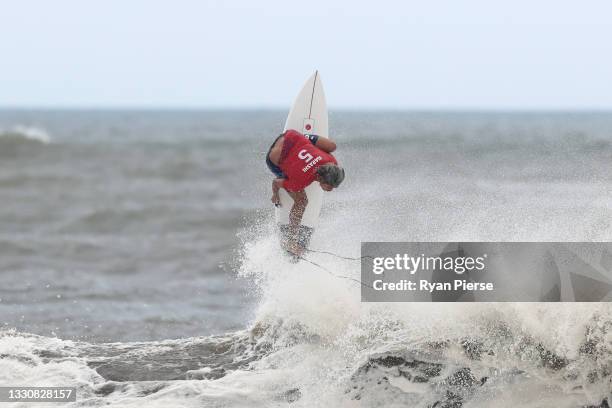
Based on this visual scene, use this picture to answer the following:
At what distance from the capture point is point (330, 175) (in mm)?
7141

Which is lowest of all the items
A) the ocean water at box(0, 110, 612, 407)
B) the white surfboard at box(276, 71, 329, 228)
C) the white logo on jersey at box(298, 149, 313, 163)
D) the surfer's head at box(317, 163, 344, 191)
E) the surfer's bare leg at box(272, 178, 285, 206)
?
the ocean water at box(0, 110, 612, 407)

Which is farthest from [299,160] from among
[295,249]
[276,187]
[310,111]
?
[310,111]

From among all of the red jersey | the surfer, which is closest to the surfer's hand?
the surfer

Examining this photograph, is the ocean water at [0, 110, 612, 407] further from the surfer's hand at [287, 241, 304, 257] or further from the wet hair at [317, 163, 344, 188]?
the wet hair at [317, 163, 344, 188]

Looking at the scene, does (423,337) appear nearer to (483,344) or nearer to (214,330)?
(483,344)

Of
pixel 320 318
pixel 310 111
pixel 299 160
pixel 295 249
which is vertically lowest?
pixel 320 318

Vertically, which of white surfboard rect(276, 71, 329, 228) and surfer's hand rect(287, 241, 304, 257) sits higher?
white surfboard rect(276, 71, 329, 228)

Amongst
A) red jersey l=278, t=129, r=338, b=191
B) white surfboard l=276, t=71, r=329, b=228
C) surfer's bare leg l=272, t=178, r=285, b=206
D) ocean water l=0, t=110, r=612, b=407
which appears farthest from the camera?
white surfboard l=276, t=71, r=329, b=228

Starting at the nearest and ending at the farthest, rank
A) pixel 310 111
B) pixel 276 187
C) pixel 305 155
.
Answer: pixel 305 155 < pixel 276 187 < pixel 310 111

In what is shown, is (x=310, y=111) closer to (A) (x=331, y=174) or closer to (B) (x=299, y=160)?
(B) (x=299, y=160)

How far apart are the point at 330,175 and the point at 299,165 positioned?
1.38 ft

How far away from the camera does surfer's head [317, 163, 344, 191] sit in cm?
714

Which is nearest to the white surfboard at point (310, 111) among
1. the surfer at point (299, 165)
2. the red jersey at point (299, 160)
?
the surfer at point (299, 165)

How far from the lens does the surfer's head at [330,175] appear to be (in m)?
7.14
